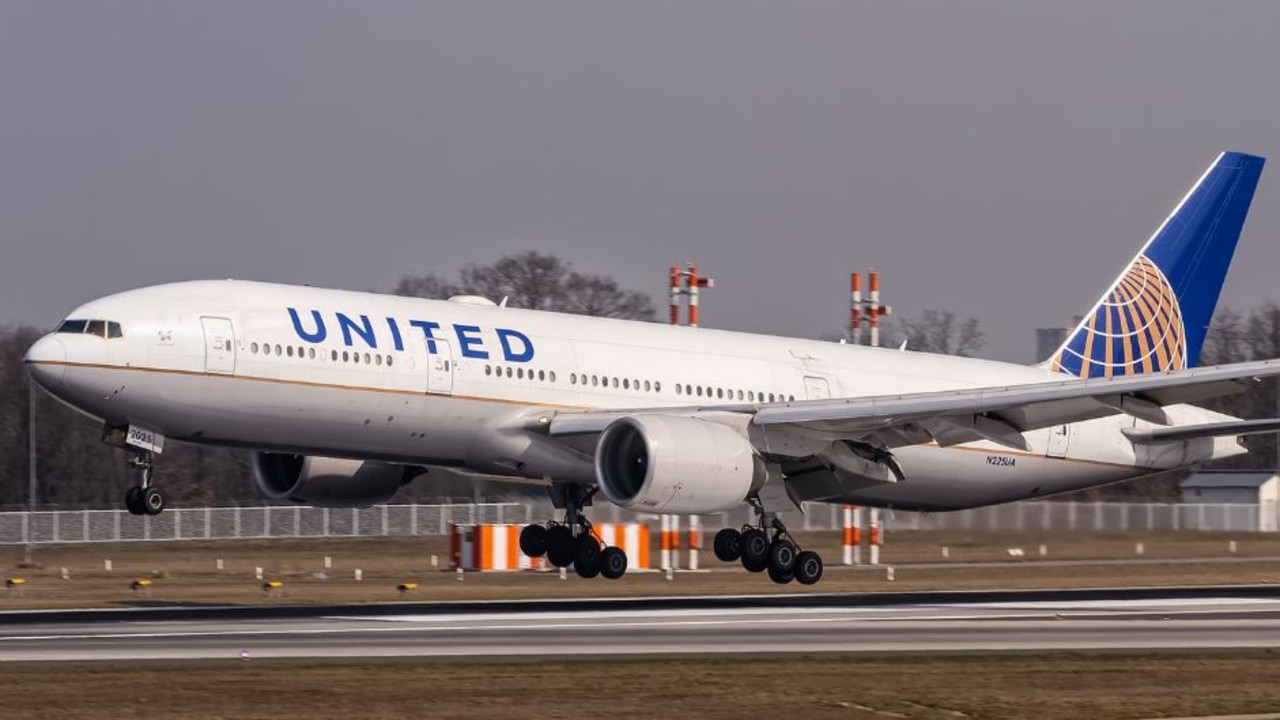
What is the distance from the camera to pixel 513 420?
35.4 m

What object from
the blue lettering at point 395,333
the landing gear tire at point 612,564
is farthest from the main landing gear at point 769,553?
the blue lettering at point 395,333

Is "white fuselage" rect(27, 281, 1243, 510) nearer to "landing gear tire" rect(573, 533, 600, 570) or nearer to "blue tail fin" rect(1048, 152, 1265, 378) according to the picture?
"landing gear tire" rect(573, 533, 600, 570)

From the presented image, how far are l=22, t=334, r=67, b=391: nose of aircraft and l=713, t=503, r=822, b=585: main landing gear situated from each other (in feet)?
43.6

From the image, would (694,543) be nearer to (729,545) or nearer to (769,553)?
(729,545)

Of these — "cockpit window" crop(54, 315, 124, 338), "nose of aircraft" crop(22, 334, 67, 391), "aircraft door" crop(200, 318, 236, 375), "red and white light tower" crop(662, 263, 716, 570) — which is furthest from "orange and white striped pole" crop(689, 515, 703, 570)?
"nose of aircraft" crop(22, 334, 67, 391)

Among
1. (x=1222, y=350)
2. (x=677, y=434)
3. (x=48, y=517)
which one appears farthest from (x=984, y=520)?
(x=1222, y=350)

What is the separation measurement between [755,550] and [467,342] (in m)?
7.28

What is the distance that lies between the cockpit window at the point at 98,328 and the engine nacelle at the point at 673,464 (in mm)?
8623

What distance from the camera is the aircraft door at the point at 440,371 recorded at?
34250 mm

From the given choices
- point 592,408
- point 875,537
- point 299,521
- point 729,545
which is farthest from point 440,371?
point 299,521

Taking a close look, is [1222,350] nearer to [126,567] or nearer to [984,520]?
[984,520]

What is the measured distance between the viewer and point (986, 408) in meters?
35.8

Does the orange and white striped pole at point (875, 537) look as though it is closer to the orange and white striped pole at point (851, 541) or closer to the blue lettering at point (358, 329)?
the orange and white striped pole at point (851, 541)

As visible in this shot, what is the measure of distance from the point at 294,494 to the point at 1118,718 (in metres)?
22.4
